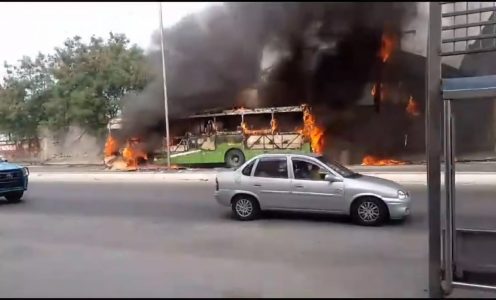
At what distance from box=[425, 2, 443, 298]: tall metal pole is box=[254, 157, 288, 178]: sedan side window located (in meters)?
3.42

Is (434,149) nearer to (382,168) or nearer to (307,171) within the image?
(307,171)

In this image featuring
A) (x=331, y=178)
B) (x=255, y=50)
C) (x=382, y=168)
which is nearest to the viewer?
(x=255, y=50)

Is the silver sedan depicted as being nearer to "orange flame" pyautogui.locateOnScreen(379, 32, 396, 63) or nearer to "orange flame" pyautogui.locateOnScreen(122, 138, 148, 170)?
"orange flame" pyautogui.locateOnScreen(122, 138, 148, 170)

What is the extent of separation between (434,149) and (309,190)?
3.35 metres

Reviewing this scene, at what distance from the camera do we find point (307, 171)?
624 cm

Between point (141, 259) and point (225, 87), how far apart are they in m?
0.96

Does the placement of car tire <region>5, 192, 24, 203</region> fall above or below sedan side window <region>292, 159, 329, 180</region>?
below

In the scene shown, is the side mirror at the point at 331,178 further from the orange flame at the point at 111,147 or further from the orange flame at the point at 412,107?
the orange flame at the point at 111,147

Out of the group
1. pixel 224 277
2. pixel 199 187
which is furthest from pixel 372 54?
pixel 199 187

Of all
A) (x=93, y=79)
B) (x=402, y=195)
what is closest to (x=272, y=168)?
(x=402, y=195)

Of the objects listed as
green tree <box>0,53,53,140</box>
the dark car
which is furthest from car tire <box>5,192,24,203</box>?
green tree <box>0,53,53,140</box>

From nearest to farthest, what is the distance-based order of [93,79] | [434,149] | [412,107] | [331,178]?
1. [93,79]
2. [434,149]
3. [412,107]
4. [331,178]

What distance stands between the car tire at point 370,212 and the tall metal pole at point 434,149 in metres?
2.92

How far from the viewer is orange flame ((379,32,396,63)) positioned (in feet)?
6.76
